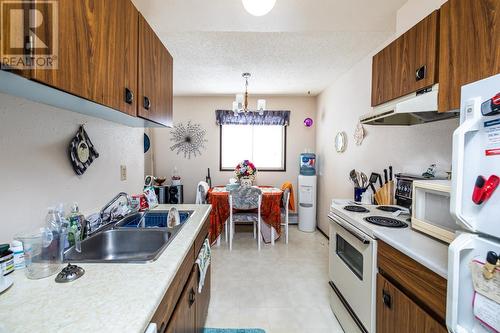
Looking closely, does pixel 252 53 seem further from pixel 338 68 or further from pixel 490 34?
pixel 490 34

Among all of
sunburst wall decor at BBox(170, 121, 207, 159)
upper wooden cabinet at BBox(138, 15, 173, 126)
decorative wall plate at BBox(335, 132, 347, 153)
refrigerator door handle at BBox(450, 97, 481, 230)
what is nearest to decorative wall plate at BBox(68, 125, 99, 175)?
upper wooden cabinet at BBox(138, 15, 173, 126)

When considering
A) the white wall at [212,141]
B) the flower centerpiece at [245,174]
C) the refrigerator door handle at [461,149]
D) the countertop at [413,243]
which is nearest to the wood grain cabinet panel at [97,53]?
the refrigerator door handle at [461,149]

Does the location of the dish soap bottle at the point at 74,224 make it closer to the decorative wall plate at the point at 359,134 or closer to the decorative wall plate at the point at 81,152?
the decorative wall plate at the point at 81,152

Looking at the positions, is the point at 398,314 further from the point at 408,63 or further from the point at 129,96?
the point at 129,96

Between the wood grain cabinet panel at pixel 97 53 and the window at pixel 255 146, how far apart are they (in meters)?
3.49

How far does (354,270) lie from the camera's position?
62.1 inches

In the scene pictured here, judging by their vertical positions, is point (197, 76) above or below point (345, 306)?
above

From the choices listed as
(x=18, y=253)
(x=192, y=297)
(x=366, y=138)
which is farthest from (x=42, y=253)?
(x=366, y=138)

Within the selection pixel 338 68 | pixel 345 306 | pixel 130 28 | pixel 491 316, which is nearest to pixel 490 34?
pixel 491 316

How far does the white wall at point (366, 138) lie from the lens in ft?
5.42

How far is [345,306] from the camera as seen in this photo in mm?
1687

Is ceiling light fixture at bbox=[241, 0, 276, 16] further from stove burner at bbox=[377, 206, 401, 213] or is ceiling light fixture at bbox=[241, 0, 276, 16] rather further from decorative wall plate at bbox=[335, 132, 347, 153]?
decorative wall plate at bbox=[335, 132, 347, 153]

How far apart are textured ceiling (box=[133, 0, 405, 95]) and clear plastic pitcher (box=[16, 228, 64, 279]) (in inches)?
64.8

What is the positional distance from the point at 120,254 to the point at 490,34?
79.2 inches
